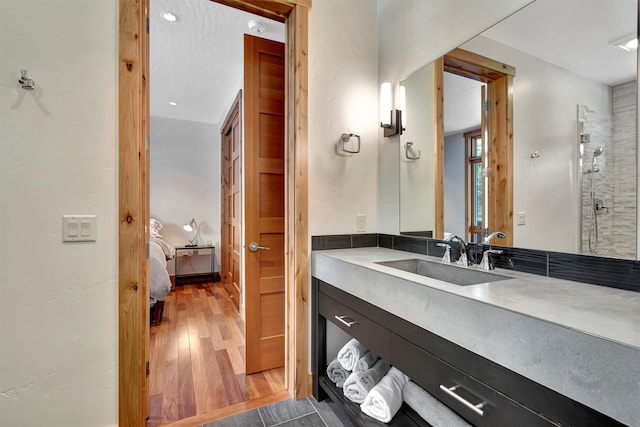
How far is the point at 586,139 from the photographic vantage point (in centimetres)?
109

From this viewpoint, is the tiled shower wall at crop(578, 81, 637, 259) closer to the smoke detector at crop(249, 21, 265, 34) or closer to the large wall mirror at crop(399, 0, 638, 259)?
the large wall mirror at crop(399, 0, 638, 259)

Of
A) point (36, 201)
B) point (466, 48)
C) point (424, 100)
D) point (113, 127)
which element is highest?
point (466, 48)

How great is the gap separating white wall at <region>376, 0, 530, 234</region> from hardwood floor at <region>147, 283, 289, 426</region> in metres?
1.37

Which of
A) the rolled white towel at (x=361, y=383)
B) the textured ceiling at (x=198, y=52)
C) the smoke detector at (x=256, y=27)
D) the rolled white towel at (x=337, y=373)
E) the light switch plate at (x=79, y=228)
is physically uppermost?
the textured ceiling at (x=198, y=52)

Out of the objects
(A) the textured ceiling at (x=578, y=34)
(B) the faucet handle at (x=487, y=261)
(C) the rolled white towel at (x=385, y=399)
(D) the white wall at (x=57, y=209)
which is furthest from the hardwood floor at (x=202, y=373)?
(A) the textured ceiling at (x=578, y=34)

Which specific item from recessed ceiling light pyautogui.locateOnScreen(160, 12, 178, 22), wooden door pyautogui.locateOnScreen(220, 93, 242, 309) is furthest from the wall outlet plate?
recessed ceiling light pyautogui.locateOnScreen(160, 12, 178, 22)

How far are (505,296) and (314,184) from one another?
1.21 meters

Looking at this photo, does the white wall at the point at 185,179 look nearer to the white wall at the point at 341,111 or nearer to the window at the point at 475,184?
the white wall at the point at 341,111

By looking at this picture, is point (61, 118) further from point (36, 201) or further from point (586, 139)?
point (586, 139)

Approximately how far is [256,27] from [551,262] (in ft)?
8.17

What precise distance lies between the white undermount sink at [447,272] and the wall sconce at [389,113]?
85cm

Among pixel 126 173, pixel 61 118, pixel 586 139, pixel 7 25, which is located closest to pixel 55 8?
pixel 7 25

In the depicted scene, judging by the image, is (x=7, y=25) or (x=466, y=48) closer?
(x=7, y=25)

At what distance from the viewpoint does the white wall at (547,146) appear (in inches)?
44.0
